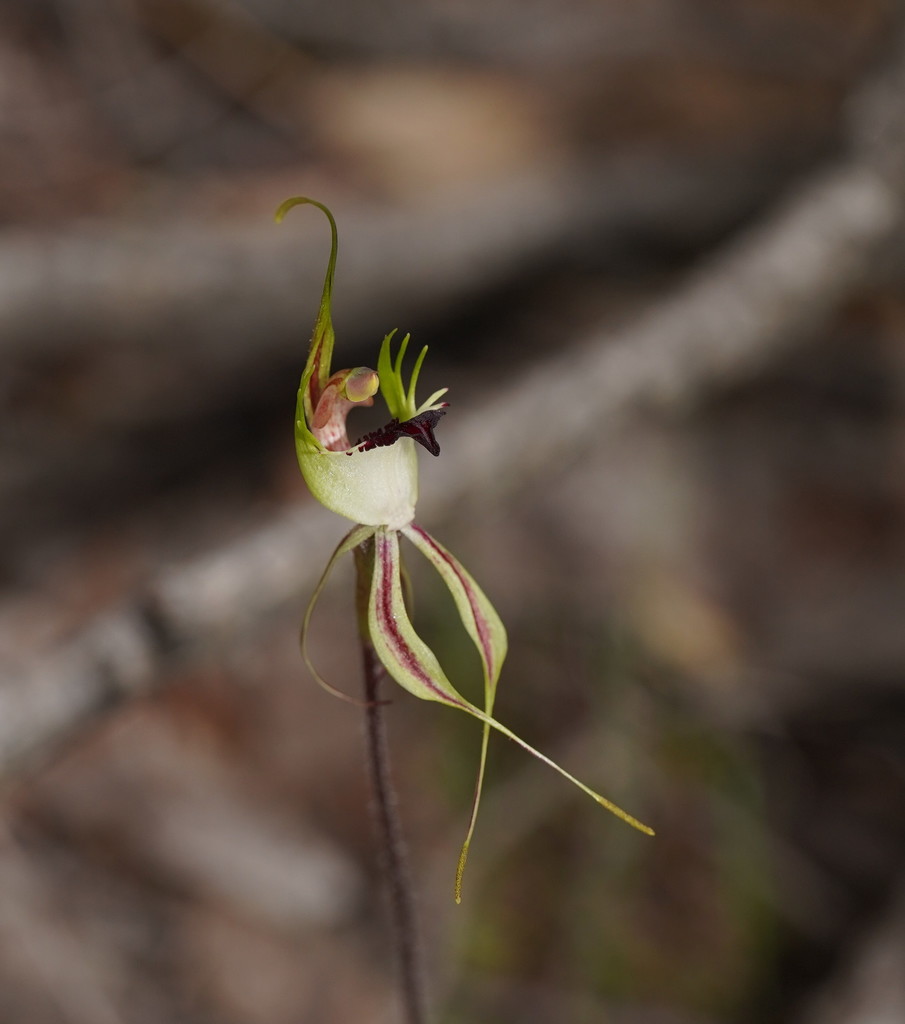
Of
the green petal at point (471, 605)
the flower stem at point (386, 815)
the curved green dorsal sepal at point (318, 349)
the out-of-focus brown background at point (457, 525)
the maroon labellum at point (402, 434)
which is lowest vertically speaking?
the out-of-focus brown background at point (457, 525)

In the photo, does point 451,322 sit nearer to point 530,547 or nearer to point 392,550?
point 530,547

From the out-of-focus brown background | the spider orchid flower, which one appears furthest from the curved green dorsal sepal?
the out-of-focus brown background

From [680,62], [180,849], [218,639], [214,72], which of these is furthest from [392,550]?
[680,62]

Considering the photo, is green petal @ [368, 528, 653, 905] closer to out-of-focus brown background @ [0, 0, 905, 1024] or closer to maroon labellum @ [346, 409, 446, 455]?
maroon labellum @ [346, 409, 446, 455]

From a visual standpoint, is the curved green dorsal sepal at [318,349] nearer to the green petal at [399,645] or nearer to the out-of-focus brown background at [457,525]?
Result: the green petal at [399,645]

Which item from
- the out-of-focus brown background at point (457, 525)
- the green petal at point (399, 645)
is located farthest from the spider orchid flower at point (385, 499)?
the out-of-focus brown background at point (457, 525)

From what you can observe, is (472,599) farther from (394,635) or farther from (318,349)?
(318,349)

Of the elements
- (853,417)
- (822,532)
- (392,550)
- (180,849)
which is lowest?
(180,849)

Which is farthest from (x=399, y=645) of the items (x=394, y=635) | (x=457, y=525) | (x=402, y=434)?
(x=457, y=525)
